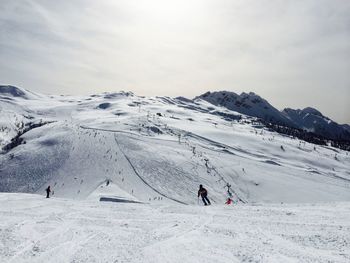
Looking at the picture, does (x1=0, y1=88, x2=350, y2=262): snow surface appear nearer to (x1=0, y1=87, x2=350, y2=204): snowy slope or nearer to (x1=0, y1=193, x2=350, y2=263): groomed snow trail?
(x1=0, y1=193, x2=350, y2=263): groomed snow trail

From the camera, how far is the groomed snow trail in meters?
9.53

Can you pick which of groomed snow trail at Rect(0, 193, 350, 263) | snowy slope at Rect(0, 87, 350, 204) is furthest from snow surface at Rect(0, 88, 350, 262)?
snowy slope at Rect(0, 87, 350, 204)

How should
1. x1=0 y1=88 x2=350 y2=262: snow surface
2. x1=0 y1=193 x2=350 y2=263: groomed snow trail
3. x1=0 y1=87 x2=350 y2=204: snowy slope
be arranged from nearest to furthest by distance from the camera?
x1=0 y1=193 x2=350 y2=263: groomed snow trail → x1=0 y1=88 x2=350 y2=262: snow surface → x1=0 y1=87 x2=350 y2=204: snowy slope

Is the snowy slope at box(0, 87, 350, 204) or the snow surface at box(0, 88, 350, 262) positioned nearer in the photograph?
the snow surface at box(0, 88, 350, 262)

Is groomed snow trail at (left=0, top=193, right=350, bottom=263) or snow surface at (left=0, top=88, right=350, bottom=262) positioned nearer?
groomed snow trail at (left=0, top=193, right=350, bottom=263)

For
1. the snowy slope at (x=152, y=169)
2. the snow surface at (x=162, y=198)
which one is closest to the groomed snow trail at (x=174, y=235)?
the snow surface at (x=162, y=198)

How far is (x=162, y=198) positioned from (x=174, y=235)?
110 feet

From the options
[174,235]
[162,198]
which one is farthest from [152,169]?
[174,235]

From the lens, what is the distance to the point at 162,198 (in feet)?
147

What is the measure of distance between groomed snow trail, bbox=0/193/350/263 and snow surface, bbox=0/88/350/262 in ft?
0.14

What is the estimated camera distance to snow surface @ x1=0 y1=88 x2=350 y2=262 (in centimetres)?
1024

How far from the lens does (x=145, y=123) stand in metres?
98.8

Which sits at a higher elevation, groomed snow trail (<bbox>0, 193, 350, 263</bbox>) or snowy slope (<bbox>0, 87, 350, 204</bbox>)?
groomed snow trail (<bbox>0, 193, 350, 263</bbox>)

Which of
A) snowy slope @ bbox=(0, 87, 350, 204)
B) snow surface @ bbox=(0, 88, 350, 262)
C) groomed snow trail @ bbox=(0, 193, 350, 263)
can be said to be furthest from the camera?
snowy slope @ bbox=(0, 87, 350, 204)
